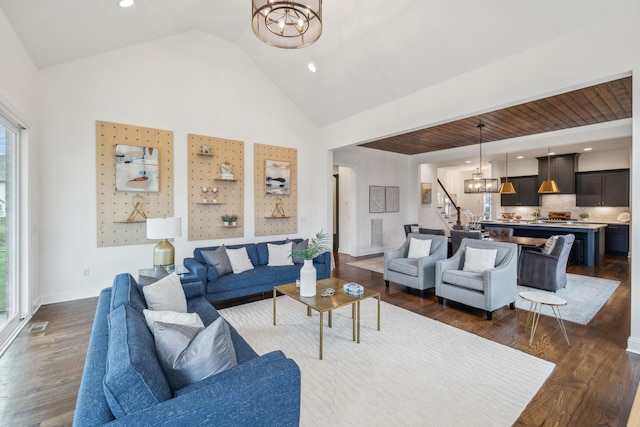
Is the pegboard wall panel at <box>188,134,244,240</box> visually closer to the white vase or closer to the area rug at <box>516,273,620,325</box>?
the white vase

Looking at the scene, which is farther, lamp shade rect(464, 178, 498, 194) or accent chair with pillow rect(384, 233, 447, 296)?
lamp shade rect(464, 178, 498, 194)

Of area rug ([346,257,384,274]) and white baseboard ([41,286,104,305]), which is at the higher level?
white baseboard ([41,286,104,305])

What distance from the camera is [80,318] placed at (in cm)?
354

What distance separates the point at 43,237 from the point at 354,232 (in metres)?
5.88

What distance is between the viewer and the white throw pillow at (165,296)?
2.20 meters

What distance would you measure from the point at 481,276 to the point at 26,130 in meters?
5.61

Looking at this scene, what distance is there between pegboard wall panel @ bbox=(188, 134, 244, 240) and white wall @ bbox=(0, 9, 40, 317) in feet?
6.16

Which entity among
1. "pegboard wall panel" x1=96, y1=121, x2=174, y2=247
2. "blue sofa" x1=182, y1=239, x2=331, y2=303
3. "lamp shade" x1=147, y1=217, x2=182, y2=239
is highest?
"pegboard wall panel" x1=96, y1=121, x2=174, y2=247

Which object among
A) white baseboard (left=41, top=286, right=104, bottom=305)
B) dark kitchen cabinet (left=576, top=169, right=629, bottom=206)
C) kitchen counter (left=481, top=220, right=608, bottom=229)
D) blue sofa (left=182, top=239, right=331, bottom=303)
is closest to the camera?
blue sofa (left=182, top=239, right=331, bottom=303)

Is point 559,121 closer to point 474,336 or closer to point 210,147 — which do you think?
point 474,336

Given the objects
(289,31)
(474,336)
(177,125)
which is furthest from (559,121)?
(177,125)

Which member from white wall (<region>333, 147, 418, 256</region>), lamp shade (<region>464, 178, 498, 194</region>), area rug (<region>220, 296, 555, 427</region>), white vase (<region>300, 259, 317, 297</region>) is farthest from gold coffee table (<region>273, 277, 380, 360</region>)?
lamp shade (<region>464, 178, 498, 194</region>)

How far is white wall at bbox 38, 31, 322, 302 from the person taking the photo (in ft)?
13.2

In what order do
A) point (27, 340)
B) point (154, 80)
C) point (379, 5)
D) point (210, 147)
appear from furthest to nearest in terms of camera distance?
point (210, 147) → point (154, 80) → point (379, 5) → point (27, 340)
